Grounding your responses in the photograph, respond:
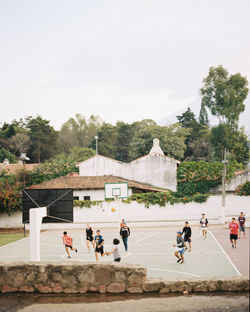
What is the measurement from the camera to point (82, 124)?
352ft

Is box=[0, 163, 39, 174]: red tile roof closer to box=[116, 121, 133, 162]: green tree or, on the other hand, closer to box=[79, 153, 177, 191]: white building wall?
box=[79, 153, 177, 191]: white building wall

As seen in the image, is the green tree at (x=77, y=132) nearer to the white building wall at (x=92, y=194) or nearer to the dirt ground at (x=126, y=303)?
the white building wall at (x=92, y=194)

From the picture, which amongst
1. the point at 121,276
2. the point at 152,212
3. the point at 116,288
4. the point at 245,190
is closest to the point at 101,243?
the point at 116,288

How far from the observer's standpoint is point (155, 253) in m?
20.2

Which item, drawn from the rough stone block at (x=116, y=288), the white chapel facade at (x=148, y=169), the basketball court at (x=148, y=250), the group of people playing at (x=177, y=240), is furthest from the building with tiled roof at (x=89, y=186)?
the rough stone block at (x=116, y=288)

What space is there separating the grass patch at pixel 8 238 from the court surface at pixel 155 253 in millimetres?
906

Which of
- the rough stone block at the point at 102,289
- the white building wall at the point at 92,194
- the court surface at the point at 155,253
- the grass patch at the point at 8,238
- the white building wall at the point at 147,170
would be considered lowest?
the grass patch at the point at 8,238

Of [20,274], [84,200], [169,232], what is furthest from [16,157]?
[20,274]

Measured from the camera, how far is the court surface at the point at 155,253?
15289 mm

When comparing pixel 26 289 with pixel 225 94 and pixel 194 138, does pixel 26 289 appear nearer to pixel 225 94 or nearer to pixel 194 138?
pixel 225 94

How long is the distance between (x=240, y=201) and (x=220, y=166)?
489 centimetres

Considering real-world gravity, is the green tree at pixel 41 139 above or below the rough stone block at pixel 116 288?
above

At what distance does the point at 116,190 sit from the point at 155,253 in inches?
488

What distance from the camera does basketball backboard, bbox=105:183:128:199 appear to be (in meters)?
31.9
